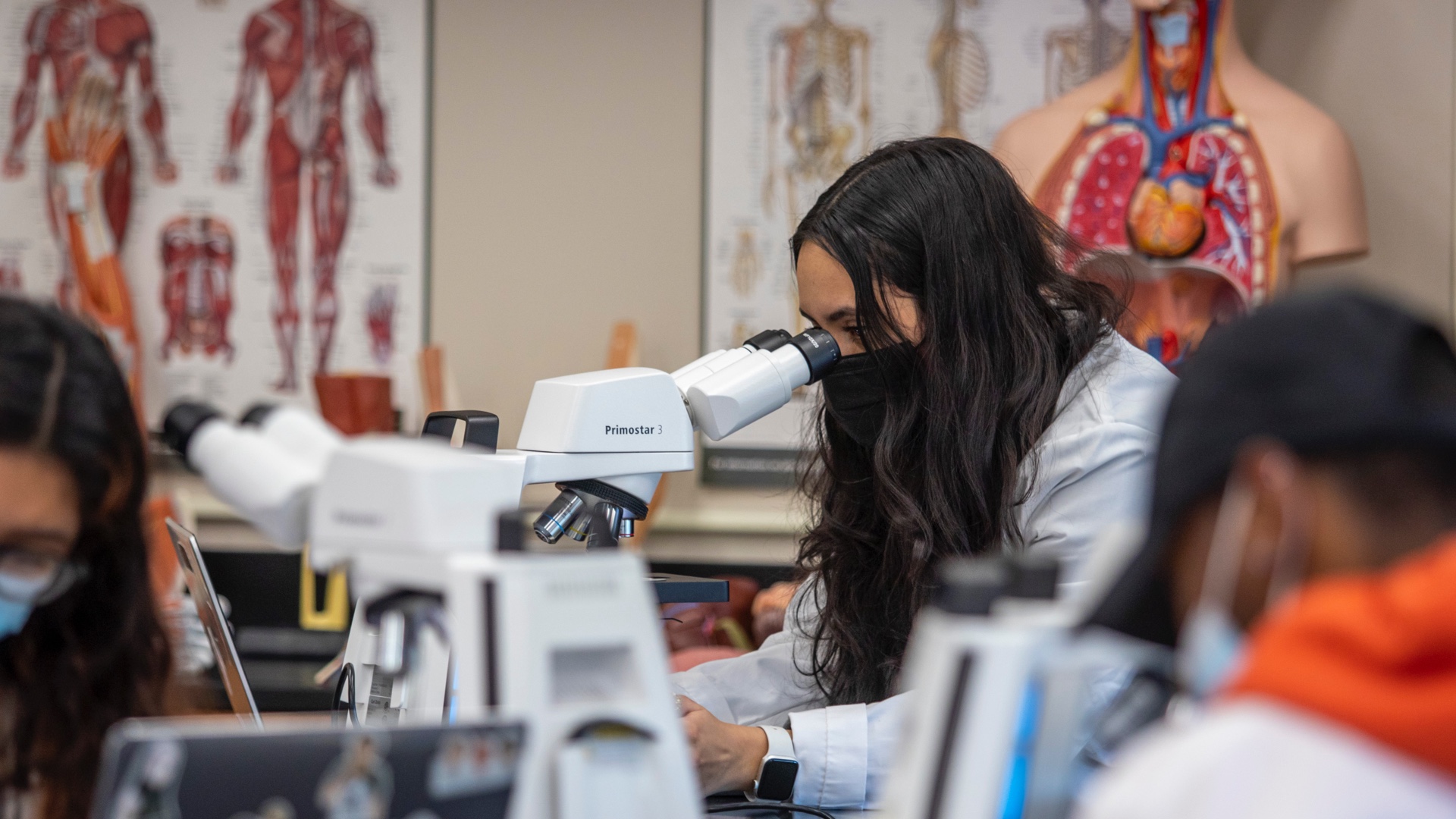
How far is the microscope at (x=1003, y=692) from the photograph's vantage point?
55cm

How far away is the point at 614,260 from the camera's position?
10.00 feet

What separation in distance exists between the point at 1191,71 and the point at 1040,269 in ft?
4.08

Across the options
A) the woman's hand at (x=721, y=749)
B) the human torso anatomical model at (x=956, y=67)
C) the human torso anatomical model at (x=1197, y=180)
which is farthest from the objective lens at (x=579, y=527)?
the human torso anatomical model at (x=956, y=67)

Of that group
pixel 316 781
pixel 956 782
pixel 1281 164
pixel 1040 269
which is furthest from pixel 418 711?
pixel 1281 164

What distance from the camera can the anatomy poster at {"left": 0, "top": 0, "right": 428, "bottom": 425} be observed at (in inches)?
119

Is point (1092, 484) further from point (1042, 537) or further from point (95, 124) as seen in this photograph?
point (95, 124)

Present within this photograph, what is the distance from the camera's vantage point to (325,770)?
60 cm

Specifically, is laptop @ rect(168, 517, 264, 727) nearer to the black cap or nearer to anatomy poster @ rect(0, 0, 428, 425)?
the black cap

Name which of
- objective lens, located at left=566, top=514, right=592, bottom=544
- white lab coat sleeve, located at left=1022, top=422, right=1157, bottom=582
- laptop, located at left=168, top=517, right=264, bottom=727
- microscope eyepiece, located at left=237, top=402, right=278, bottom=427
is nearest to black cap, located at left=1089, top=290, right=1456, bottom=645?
microscope eyepiece, located at left=237, top=402, right=278, bottom=427

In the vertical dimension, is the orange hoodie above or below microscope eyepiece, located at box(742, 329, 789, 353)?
below

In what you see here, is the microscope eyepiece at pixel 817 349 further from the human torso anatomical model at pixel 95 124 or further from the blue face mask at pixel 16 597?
the human torso anatomical model at pixel 95 124

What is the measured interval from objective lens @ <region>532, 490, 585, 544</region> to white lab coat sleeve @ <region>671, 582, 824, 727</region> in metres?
0.40

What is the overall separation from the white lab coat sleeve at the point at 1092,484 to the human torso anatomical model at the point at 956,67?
1.82 meters

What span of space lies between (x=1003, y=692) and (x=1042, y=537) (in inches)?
33.3
